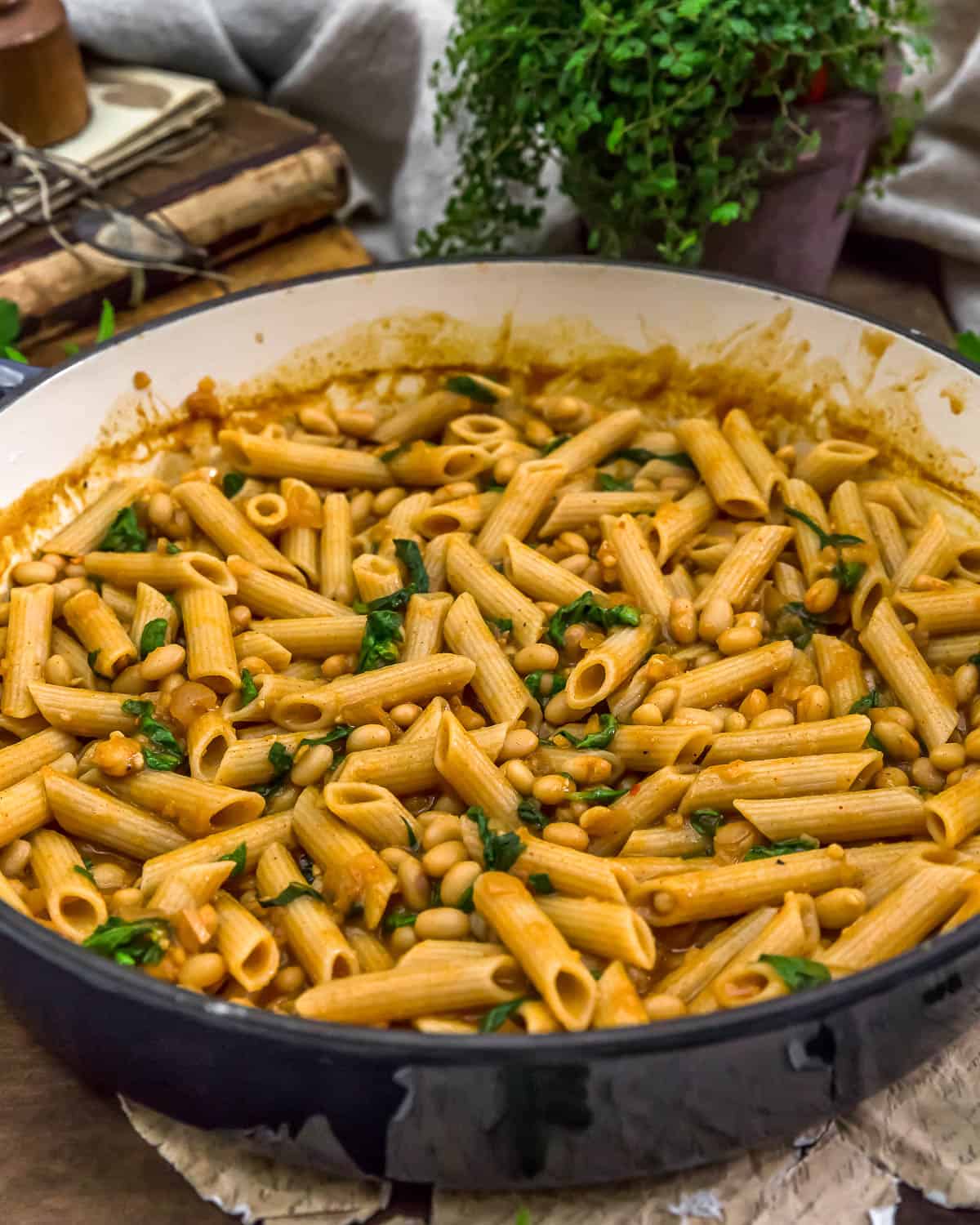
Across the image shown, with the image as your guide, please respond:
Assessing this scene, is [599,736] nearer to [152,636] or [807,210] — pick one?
[152,636]

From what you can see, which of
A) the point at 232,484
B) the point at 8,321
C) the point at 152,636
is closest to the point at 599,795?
the point at 152,636

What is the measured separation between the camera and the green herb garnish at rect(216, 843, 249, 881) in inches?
90.6

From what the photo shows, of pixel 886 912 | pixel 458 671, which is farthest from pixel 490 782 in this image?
pixel 886 912

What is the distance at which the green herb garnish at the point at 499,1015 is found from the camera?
6.45 ft


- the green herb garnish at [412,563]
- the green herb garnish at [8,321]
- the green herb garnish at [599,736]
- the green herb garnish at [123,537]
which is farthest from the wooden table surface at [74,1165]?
the green herb garnish at [8,321]

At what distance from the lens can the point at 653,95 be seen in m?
3.19

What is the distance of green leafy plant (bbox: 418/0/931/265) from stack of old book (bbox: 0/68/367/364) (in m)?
0.69

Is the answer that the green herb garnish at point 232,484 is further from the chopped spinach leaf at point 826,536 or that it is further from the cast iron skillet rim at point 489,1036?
the cast iron skillet rim at point 489,1036

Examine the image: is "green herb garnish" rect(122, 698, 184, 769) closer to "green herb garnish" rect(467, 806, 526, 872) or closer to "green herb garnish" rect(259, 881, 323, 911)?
"green herb garnish" rect(259, 881, 323, 911)

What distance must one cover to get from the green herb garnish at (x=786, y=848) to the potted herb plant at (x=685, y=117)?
159cm

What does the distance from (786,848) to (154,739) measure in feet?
3.86

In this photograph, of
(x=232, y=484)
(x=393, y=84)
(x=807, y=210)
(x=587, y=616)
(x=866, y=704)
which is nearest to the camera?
(x=866, y=704)

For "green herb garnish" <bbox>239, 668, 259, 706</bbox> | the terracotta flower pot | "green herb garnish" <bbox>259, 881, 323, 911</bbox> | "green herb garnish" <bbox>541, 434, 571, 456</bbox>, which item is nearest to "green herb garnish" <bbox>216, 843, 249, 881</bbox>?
"green herb garnish" <bbox>259, 881, 323, 911</bbox>

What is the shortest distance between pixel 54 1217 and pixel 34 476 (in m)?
1.52
